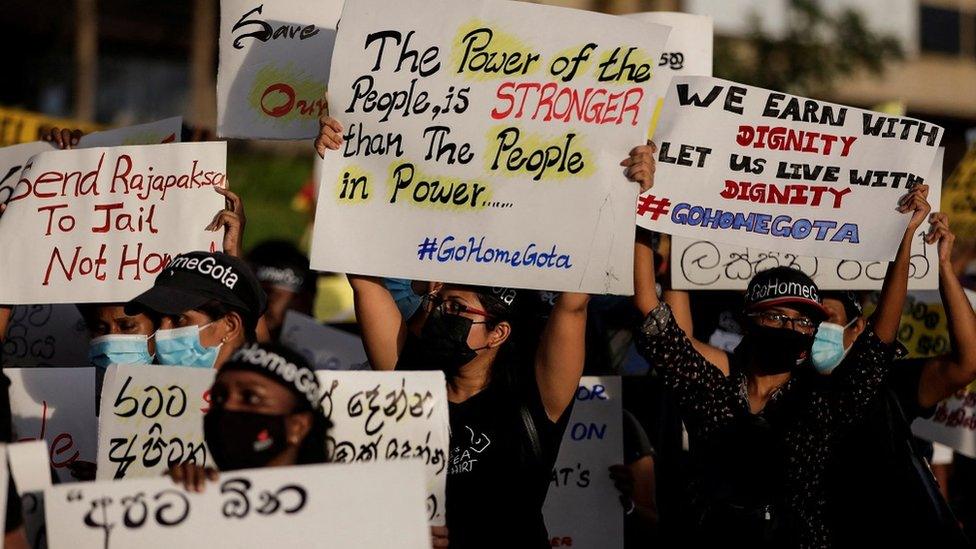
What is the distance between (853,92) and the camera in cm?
2666

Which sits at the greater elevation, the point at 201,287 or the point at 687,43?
the point at 687,43

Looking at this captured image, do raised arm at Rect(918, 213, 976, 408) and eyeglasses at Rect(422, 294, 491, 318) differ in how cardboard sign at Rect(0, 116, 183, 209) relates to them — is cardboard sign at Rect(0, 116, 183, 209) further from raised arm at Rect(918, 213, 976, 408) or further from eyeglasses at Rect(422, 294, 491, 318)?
raised arm at Rect(918, 213, 976, 408)

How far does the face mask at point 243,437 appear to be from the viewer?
→ 3521 millimetres

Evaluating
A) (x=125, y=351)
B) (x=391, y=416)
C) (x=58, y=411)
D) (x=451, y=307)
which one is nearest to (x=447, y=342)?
(x=451, y=307)

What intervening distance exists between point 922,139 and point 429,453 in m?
2.33

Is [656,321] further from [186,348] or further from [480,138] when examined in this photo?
[186,348]

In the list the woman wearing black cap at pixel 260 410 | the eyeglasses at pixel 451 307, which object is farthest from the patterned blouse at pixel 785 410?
the woman wearing black cap at pixel 260 410

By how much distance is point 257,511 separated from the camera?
11.0ft

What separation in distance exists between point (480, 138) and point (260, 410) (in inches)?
54.7

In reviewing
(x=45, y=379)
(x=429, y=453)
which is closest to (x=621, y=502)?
(x=429, y=453)

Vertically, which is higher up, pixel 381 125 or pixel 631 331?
pixel 381 125

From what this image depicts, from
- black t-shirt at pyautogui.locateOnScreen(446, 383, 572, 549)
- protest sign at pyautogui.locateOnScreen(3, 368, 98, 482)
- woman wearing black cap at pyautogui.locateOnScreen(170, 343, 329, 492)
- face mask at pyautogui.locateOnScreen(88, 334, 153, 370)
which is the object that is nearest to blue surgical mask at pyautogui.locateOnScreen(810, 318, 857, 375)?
black t-shirt at pyautogui.locateOnScreen(446, 383, 572, 549)

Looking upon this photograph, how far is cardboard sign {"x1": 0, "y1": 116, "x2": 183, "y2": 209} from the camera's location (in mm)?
5305

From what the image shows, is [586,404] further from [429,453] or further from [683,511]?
[429,453]
